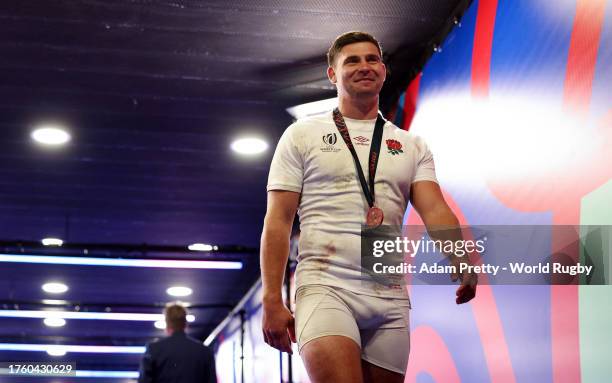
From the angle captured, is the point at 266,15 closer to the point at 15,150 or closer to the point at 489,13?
the point at 489,13

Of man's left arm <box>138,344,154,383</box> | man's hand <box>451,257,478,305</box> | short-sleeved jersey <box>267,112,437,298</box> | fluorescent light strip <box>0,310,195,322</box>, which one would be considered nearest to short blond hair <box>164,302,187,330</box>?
man's left arm <box>138,344,154,383</box>

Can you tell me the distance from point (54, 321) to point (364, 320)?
39.6ft

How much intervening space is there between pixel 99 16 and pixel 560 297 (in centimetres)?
292

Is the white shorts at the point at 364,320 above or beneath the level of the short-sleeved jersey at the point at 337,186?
beneath

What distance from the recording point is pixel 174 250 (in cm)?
957

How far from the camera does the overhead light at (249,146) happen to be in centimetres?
677

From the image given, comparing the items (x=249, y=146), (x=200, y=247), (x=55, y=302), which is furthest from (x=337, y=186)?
(x=55, y=302)

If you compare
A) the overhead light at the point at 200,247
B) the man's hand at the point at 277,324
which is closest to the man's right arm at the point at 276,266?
the man's hand at the point at 277,324

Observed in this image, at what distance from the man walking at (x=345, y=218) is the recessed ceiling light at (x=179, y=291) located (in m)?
9.44

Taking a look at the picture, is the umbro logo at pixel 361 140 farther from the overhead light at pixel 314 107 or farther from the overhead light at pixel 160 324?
the overhead light at pixel 160 324

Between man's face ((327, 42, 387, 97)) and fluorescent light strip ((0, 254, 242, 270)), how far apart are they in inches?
296

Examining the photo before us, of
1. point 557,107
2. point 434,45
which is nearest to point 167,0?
point 434,45

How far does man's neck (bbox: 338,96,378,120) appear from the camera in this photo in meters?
2.49

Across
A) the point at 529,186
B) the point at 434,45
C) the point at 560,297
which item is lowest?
the point at 560,297
